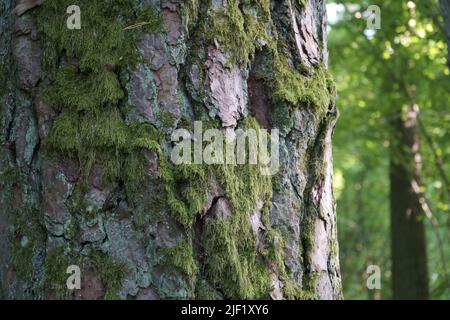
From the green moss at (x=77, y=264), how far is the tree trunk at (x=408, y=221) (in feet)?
23.4

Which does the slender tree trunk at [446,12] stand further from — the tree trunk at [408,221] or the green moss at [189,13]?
the tree trunk at [408,221]

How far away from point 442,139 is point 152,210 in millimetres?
6958

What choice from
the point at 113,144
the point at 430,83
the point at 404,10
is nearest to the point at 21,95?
the point at 113,144

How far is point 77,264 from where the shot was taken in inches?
85.6

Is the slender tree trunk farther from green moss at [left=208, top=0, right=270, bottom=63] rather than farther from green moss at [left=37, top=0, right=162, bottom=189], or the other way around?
green moss at [left=37, top=0, right=162, bottom=189]

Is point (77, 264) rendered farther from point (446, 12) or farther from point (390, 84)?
point (390, 84)

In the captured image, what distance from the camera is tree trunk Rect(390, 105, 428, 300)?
8719 millimetres

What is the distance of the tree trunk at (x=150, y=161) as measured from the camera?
7.14ft

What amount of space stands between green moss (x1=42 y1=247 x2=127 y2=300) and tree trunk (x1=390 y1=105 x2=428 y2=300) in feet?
23.4

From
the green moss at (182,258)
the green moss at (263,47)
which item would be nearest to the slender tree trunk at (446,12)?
the green moss at (263,47)

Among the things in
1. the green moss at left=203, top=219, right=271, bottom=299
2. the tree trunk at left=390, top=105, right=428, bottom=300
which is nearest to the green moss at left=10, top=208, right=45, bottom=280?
the green moss at left=203, top=219, right=271, bottom=299

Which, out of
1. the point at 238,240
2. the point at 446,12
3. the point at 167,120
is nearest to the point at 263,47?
the point at 167,120

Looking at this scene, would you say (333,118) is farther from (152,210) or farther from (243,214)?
(152,210)

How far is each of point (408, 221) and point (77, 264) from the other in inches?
300
